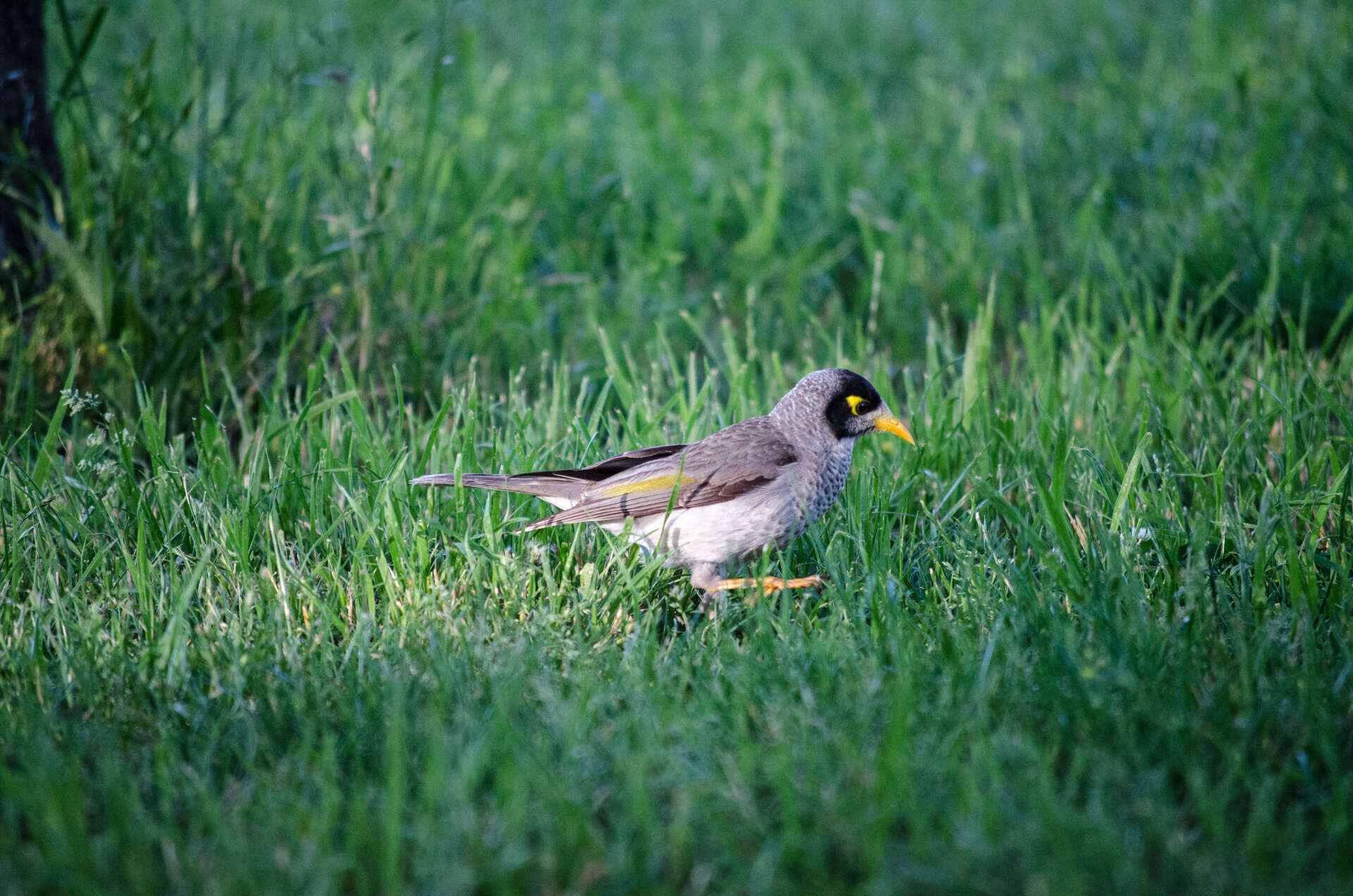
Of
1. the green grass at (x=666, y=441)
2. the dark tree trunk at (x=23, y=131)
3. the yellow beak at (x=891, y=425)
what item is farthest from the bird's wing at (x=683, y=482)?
the dark tree trunk at (x=23, y=131)

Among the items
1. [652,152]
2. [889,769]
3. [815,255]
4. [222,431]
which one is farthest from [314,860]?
[652,152]

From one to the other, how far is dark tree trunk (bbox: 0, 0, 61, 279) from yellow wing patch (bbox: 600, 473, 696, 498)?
2.96m

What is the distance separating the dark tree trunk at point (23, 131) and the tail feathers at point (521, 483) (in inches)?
95.3

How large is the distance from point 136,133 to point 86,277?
31.5 inches

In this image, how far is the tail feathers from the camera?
13.0 ft

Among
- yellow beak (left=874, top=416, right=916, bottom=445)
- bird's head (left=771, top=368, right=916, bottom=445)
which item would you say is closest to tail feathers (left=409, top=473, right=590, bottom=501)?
bird's head (left=771, top=368, right=916, bottom=445)

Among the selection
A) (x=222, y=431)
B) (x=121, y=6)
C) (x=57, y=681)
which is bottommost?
(x=57, y=681)

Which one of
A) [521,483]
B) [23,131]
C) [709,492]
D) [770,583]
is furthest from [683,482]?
[23,131]

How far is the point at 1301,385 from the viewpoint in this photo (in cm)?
468

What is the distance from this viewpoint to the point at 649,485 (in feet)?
13.1

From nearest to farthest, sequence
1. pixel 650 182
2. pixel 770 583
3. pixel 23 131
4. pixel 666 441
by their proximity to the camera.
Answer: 1. pixel 770 583
2. pixel 666 441
3. pixel 23 131
4. pixel 650 182

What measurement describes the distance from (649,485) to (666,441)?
863 mm

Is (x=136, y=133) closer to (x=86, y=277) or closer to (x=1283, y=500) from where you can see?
(x=86, y=277)

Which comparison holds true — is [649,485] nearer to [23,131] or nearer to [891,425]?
[891,425]
